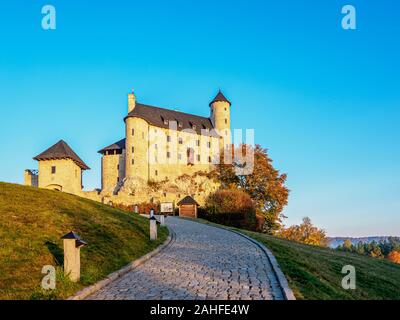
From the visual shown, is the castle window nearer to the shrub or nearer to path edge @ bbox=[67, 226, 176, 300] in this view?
the shrub

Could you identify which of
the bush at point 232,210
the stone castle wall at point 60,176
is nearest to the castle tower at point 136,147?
the stone castle wall at point 60,176

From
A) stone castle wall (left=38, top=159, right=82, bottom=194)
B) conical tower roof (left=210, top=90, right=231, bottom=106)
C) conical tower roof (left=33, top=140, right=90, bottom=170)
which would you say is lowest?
stone castle wall (left=38, top=159, right=82, bottom=194)

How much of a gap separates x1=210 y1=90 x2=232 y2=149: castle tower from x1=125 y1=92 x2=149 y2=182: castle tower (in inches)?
721

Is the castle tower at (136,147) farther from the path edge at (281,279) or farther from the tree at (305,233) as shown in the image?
the path edge at (281,279)

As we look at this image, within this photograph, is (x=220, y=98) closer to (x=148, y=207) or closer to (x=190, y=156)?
(x=190, y=156)

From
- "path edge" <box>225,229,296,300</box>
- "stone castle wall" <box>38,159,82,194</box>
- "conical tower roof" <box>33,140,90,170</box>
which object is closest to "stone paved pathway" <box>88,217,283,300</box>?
"path edge" <box>225,229,296,300</box>

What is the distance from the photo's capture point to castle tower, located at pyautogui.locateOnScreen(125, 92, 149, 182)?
64.7 meters

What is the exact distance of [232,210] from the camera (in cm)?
3309

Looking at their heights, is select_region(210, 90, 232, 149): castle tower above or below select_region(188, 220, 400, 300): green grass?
above

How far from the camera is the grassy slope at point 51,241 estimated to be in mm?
7820

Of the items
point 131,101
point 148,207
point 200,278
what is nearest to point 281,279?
point 200,278

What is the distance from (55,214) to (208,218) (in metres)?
22.0

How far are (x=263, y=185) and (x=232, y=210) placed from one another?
16.5 metres
